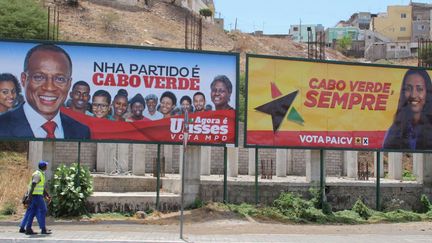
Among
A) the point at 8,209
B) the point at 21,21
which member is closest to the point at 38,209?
the point at 8,209

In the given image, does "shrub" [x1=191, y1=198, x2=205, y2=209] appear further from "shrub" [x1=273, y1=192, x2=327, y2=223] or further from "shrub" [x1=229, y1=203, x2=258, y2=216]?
"shrub" [x1=273, y1=192, x2=327, y2=223]

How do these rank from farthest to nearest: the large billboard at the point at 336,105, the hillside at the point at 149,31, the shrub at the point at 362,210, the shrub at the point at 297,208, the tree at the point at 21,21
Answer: the hillside at the point at 149,31 → the tree at the point at 21,21 → the shrub at the point at 362,210 → the large billboard at the point at 336,105 → the shrub at the point at 297,208

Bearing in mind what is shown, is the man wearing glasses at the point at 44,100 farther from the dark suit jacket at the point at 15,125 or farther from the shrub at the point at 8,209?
the shrub at the point at 8,209

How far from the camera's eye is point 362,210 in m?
20.2

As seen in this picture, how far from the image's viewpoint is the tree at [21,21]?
41.0 metres

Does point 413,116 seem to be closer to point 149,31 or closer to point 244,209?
point 244,209

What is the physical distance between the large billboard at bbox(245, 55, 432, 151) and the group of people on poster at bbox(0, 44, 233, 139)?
12.9 feet

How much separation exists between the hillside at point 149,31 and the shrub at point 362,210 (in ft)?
134

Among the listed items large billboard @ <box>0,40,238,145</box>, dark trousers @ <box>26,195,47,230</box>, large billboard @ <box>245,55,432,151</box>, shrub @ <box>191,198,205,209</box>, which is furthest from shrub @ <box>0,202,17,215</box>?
large billboard @ <box>245,55,432,151</box>

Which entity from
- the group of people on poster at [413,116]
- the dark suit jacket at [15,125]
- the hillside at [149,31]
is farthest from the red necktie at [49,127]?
the hillside at [149,31]

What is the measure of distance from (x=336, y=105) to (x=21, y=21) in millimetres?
29506

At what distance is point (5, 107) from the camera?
18203 millimetres

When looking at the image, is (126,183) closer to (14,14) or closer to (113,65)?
(113,65)

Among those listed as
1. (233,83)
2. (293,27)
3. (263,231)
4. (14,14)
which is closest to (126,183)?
(233,83)
